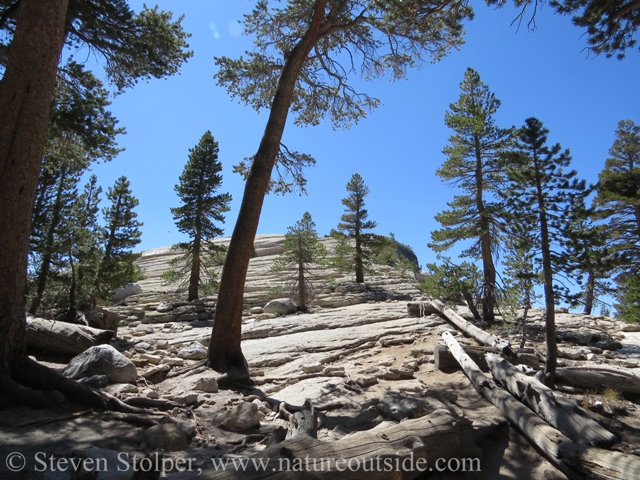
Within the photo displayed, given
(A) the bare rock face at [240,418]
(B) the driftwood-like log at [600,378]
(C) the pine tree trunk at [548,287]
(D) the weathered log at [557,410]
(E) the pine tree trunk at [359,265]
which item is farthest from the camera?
(E) the pine tree trunk at [359,265]

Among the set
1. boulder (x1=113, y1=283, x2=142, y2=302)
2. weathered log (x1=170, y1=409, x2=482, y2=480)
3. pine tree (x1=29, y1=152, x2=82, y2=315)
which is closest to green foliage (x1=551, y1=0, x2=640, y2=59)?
weathered log (x1=170, y1=409, x2=482, y2=480)

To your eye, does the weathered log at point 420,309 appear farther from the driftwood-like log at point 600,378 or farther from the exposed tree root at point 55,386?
the exposed tree root at point 55,386

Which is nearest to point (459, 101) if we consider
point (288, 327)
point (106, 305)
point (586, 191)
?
point (586, 191)

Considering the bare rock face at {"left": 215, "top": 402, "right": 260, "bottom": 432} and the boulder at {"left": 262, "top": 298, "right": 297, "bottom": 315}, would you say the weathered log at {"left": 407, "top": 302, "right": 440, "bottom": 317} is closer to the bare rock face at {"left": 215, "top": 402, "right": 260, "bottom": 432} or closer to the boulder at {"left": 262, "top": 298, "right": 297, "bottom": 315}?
the boulder at {"left": 262, "top": 298, "right": 297, "bottom": 315}

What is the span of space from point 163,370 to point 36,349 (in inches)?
143

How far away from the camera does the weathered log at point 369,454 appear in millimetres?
2922

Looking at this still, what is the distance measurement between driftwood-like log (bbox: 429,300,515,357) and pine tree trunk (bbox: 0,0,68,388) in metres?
9.49

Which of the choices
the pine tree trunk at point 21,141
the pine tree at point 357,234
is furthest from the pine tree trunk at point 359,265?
the pine tree trunk at point 21,141

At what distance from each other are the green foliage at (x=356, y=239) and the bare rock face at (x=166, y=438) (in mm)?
23406

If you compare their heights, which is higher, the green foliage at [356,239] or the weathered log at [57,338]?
the green foliage at [356,239]

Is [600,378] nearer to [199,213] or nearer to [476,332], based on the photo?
[476,332]

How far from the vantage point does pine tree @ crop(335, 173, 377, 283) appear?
2784 cm

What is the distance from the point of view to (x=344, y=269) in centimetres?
2808

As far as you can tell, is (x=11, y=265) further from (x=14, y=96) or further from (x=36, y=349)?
(x=36, y=349)
